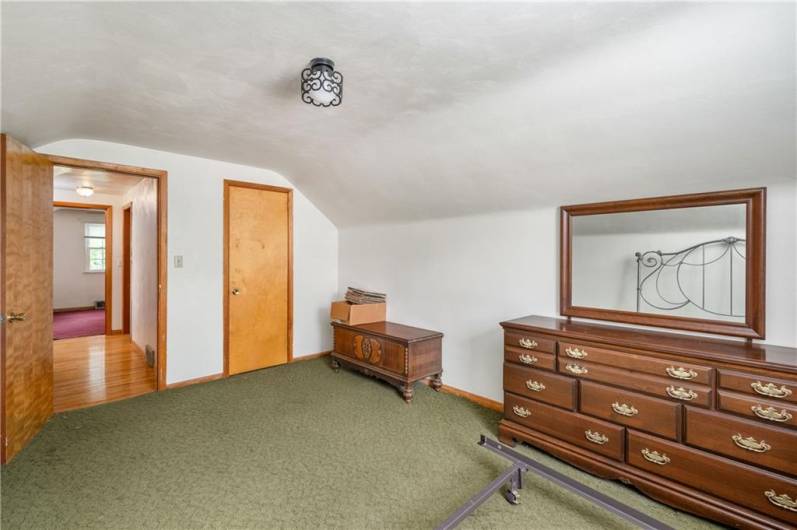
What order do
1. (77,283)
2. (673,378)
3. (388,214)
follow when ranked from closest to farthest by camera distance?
(673,378), (388,214), (77,283)

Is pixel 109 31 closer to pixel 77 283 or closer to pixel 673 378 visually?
pixel 673 378

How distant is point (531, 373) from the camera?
2.28 m

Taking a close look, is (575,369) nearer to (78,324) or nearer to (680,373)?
(680,373)

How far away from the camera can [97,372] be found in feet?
→ 12.6

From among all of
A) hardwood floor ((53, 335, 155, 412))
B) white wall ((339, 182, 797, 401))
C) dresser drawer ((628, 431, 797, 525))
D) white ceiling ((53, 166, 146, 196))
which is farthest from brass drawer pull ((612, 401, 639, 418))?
white ceiling ((53, 166, 146, 196))

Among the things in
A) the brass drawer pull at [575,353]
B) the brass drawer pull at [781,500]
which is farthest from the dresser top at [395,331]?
the brass drawer pull at [781,500]

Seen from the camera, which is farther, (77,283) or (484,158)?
(77,283)

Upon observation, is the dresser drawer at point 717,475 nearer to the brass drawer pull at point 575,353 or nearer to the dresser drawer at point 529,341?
the brass drawer pull at point 575,353

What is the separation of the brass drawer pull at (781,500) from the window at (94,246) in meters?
10.6

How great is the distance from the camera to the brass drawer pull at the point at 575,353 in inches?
81.6

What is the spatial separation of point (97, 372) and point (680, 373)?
203 inches

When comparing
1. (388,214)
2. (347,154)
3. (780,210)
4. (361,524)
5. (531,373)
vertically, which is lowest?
(361,524)

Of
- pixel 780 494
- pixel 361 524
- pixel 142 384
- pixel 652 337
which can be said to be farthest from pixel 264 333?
pixel 780 494

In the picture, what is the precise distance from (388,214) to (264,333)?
192 centimetres
